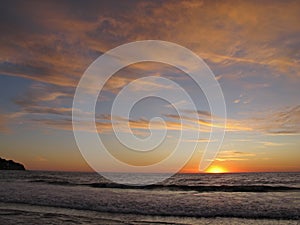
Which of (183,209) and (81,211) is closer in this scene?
(81,211)

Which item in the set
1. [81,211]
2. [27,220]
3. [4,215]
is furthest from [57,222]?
[81,211]

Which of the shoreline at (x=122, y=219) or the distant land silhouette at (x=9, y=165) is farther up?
the distant land silhouette at (x=9, y=165)

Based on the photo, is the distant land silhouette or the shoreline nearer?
the shoreline

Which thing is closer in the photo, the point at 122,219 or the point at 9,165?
the point at 122,219

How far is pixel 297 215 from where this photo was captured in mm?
15984

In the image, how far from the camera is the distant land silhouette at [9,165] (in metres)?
172

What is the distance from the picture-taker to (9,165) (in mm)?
178000

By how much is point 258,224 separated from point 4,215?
12.9 m

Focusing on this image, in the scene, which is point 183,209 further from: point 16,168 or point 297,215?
point 16,168

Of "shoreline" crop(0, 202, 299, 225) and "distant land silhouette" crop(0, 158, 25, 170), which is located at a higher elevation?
"distant land silhouette" crop(0, 158, 25, 170)

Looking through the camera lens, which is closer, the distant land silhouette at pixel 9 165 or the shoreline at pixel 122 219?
the shoreline at pixel 122 219

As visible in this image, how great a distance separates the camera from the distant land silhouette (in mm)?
172300

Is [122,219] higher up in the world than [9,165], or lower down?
lower down

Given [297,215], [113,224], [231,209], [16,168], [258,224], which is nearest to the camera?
[113,224]
